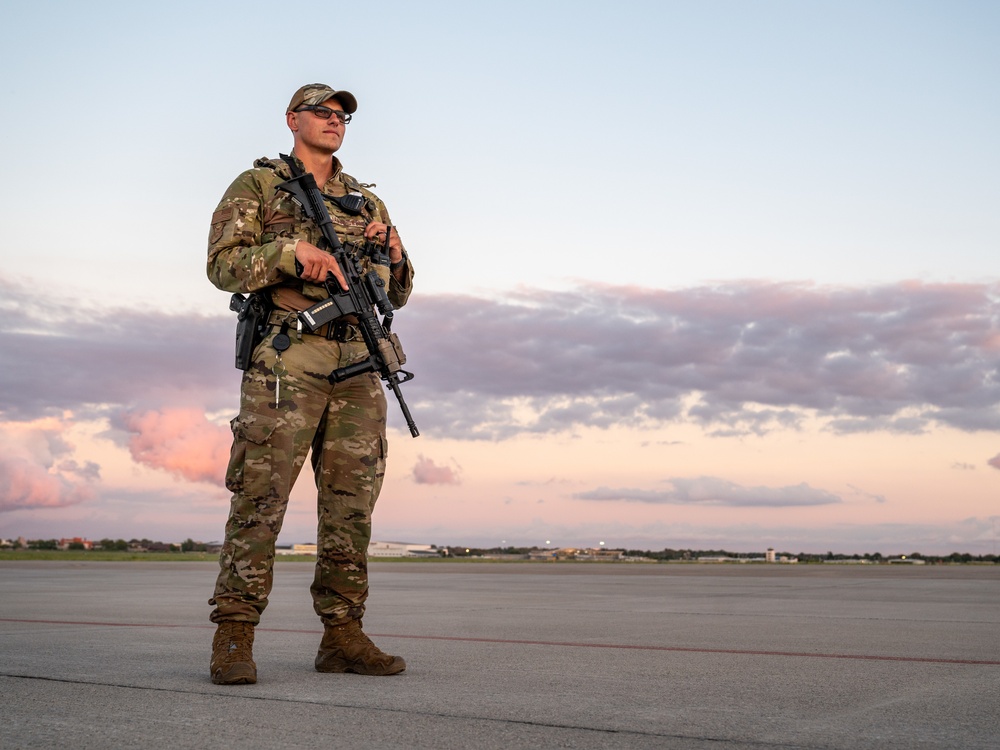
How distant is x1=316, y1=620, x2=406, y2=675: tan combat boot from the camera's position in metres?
5.02

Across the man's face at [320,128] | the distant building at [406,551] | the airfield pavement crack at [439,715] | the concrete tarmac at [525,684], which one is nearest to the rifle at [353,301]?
the man's face at [320,128]

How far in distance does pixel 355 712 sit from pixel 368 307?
209 cm

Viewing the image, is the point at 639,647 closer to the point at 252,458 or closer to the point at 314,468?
the point at 314,468

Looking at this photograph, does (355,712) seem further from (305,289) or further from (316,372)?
(305,289)

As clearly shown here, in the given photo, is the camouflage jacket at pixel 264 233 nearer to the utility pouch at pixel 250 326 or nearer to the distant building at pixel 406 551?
the utility pouch at pixel 250 326

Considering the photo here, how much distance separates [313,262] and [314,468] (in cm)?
107

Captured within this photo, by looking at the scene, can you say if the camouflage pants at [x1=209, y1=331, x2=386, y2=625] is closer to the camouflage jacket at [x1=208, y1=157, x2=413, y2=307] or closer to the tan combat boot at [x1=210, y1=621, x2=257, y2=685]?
the tan combat boot at [x1=210, y1=621, x2=257, y2=685]

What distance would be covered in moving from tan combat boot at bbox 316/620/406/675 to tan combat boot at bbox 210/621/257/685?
1.35ft

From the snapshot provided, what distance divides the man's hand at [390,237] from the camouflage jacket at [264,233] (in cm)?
9

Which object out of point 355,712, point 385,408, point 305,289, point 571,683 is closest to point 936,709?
point 571,683

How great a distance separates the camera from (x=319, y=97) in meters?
5.39

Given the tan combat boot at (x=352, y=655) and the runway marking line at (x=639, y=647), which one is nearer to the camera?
the tan combat boot at (x=352, y=655)

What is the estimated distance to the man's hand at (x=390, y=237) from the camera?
17.6 ft

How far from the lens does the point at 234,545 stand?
4973 millimetres
